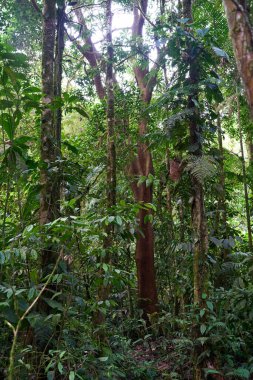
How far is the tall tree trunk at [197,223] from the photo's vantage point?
11.9 feet

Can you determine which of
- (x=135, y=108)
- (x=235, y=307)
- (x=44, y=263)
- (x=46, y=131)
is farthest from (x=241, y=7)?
(x=135, y=108)

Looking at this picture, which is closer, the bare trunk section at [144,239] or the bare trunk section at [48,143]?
the bare trunk section at [48,143]

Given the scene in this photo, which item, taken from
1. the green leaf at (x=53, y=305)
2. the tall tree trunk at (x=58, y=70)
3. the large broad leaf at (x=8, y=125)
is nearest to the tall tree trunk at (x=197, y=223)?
the tall tree trunk at (x=58, y=70)

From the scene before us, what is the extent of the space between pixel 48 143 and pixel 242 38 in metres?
1.90

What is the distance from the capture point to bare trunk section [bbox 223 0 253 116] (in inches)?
80.5

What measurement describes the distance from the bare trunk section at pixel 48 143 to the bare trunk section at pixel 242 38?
1.61 meters

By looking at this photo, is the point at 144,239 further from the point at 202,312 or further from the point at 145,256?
the point at 202,312

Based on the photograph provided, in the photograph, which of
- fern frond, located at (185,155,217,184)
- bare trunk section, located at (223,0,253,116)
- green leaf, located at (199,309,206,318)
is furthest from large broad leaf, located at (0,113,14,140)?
green leaf, located at (199,309,206,318)

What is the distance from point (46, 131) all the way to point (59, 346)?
5.74 feet

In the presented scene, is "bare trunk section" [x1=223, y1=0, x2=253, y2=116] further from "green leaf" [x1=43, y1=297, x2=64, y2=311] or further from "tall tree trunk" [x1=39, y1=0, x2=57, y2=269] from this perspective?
"green leaf" [x1=43, y1=297, x2=64, y2=311]

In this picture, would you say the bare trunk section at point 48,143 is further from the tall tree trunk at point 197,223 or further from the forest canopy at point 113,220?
the tall tree trunk at point 197,223

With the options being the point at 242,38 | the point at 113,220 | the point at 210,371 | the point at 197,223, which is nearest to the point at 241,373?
the point at 210,371

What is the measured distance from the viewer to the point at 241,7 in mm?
2158

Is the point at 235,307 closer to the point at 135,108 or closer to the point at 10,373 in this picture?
the point at 10,373
